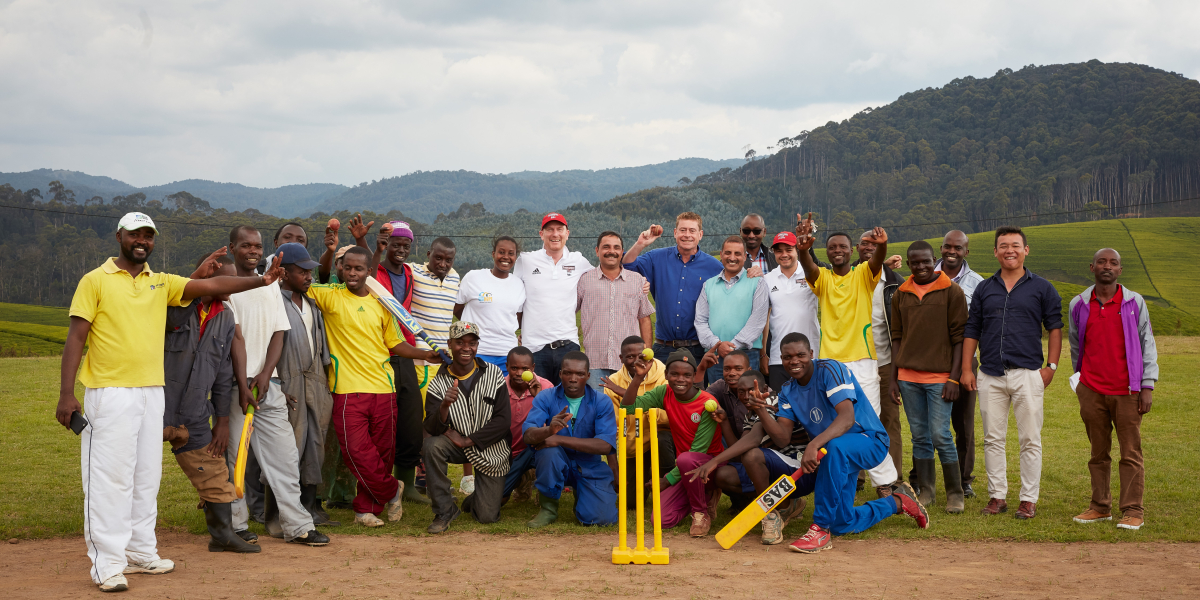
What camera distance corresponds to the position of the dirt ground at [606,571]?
554 centimetres

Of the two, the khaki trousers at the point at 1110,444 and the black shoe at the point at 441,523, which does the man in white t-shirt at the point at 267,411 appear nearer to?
the black shoe at the point at 441,523

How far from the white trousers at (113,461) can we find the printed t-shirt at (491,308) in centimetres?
325

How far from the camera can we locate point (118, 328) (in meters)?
5.61

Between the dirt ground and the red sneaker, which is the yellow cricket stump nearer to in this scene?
the dirt ground

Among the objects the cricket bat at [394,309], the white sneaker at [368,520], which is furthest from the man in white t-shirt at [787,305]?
the white sneaker at [368,520]

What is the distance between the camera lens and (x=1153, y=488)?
28.1 ft

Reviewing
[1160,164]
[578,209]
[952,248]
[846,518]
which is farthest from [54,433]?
[1160,164]

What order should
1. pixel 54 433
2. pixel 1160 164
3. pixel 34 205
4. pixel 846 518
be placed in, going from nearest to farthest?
pixel 846 518 < pixel 54 433 < pixel 34 205 < pixel 1160 164

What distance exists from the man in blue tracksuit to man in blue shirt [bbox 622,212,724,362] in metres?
1.43

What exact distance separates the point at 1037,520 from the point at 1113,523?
592 millimetres

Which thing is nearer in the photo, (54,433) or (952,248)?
(952,248)

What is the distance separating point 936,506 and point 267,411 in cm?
591

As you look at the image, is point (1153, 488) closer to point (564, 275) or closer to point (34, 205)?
point (564, 275)

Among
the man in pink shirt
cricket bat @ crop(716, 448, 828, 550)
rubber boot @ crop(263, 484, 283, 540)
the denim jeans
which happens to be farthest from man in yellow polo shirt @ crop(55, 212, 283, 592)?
the denim jeans
